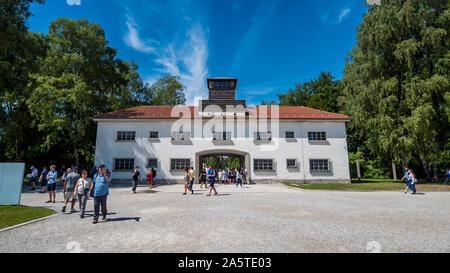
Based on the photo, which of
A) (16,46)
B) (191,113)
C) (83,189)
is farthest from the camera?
(191,113)

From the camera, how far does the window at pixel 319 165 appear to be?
22.2 meters

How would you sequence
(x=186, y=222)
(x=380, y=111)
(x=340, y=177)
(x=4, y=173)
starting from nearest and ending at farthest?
1. (x=186, y=222)
2. (x=4, y=173)
3. (x=380, y=111)
4. (x=340, y=177)

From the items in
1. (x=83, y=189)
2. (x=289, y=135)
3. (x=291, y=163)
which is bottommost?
(x=83, y=189)

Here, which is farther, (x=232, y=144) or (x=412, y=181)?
(x=232, y=144)

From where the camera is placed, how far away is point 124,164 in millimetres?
21953

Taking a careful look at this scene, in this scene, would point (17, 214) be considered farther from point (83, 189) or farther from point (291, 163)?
point (291, 163)

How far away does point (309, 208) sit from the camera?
885cm

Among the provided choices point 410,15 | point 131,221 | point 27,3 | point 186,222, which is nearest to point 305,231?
point 186,222

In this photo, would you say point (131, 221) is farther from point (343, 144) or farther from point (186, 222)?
point (343, 144)

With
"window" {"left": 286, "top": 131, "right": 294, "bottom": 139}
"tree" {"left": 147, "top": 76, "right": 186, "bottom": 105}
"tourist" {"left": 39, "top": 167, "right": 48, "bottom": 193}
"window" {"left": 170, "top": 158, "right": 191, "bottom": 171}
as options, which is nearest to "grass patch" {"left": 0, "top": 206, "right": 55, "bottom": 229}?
"tourist" {"left": 39, "top": 167, "right": 48, "bottom": 193}

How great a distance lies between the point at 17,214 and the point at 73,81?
2237 cm

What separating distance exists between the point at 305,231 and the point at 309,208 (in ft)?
11.8

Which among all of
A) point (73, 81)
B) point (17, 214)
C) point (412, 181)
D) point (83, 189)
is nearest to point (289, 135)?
point (412, 181)
